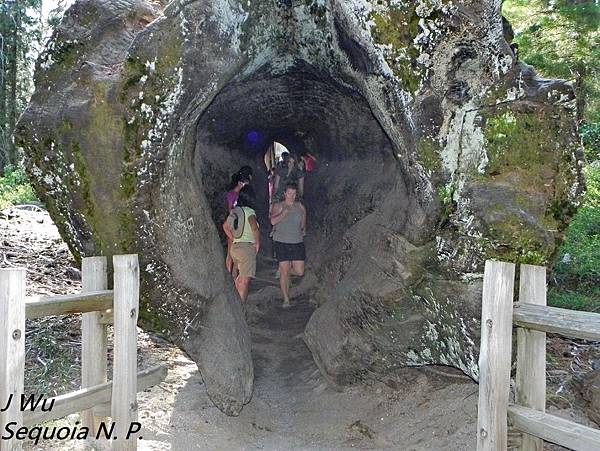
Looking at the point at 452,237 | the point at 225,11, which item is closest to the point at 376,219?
the point at 452,237

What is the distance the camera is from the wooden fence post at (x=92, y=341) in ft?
14.0

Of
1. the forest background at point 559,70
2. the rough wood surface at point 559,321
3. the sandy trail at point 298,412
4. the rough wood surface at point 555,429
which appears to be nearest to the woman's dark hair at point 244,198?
the sandy trail at point 298,412

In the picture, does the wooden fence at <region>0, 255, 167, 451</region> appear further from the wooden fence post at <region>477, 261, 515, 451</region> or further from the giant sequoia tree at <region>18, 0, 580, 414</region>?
the wooden fence post at <region>477, 261, 515, 451</region>

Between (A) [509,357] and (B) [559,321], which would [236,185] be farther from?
(B) [559,321]

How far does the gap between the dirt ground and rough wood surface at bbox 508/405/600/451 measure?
3.79 feet

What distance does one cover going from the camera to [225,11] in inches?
192

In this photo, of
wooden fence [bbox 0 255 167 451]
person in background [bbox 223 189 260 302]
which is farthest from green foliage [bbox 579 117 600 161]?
wooden fence [bbox 0 255 167 451]

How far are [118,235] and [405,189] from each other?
269 cm

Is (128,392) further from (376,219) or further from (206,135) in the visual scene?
(206,135)

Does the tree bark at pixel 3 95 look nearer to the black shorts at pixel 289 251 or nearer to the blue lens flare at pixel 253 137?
the blue lens flare at pixel 253 137

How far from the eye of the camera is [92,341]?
14.0 ft

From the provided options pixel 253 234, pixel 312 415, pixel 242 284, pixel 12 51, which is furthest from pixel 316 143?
pixel 12 51

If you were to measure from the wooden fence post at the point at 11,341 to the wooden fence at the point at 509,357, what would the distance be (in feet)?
→ 9.19

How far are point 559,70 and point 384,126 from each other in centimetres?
829
